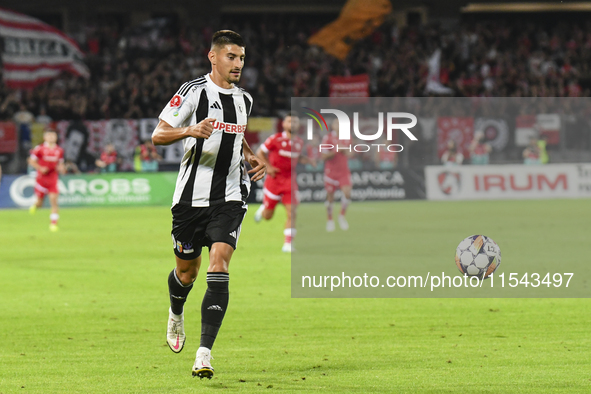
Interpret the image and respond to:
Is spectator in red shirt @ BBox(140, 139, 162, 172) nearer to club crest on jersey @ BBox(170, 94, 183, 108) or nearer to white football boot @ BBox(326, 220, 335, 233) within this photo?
white football boot @ BBox(326, 220, 335, 233)

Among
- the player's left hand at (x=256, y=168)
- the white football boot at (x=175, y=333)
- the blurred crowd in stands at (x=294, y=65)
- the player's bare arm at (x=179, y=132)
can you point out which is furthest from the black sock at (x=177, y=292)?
the blurred crowd in stands at (x=294, y=65)

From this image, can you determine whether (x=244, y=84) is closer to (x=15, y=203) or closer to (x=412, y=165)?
(x=412, y=165)

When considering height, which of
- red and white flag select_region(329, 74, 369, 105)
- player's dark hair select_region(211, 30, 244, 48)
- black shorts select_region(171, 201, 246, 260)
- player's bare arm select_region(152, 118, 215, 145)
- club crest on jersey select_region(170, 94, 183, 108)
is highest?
red and white flag select_region(329, 74, 369, 105)

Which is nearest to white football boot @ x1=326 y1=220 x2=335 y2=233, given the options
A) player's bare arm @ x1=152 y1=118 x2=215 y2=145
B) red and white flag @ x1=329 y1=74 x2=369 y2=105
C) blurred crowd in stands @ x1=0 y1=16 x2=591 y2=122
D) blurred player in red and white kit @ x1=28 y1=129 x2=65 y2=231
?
blurred player in red and white kit @ x1=28 y1=129 x2=65 y2=231

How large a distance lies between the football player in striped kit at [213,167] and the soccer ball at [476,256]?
3.73 m

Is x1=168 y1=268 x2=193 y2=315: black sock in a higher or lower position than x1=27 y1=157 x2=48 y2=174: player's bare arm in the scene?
lower

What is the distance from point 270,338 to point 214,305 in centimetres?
161

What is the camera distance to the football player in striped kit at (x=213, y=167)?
572cm

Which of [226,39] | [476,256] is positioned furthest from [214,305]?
[476,256]

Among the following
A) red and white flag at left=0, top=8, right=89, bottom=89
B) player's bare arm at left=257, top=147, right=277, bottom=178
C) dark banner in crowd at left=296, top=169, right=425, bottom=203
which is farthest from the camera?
red and white flag at left=0, top=8, right=89, bottom=89

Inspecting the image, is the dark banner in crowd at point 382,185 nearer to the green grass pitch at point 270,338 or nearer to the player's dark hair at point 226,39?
the green grass pitch at point 270,338

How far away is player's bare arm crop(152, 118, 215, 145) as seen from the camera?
542cm

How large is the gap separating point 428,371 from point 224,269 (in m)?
1.53

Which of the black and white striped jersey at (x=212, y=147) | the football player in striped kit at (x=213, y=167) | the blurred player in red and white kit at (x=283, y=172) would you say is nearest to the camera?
the football player in striped kit at (x=213, y=167)
